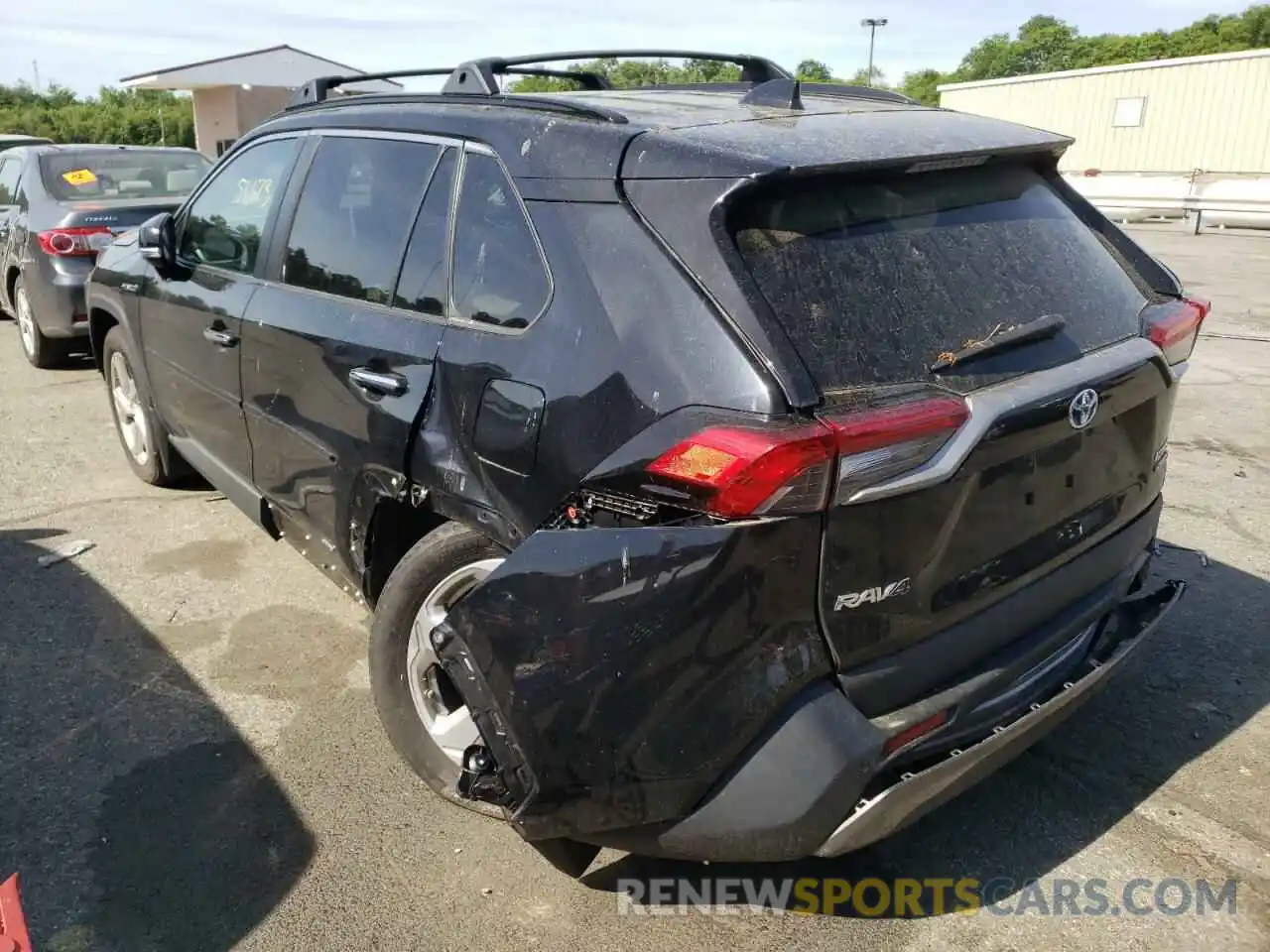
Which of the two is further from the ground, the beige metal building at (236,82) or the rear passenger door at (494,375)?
the beige metal building at (236,82)

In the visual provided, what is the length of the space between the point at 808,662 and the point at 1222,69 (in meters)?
29.0

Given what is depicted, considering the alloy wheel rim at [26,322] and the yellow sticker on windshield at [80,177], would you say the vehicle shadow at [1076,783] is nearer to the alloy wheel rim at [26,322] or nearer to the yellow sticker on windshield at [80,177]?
the alloy wheel rim at [26,322]

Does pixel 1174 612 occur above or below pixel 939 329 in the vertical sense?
below

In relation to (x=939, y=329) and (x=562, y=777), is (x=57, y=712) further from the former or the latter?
(x=939, y=329)

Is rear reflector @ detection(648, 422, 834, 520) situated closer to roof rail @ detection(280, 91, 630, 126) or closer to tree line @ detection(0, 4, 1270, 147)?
roof rail @ detection(280, 91, 630, 126)

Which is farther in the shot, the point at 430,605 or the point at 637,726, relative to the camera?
the point at 430,605

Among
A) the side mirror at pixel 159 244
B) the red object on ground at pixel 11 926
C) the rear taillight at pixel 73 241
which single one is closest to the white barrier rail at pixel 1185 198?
the rear taillight at pixel 73 241

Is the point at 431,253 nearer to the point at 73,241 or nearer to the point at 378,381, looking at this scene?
the point at 378,381

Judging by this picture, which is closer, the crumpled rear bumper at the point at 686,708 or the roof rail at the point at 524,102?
the crumpled rear bumper at the point at 686,708

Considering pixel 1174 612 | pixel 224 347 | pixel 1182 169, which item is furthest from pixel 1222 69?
pixel 224 347

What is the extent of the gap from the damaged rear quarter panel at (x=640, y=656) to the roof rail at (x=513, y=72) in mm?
1612

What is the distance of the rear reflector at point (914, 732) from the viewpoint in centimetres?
219

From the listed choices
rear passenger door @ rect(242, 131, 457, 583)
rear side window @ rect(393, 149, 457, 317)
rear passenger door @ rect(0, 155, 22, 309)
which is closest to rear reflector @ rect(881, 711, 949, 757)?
Answer: rear passenger door @ rect(242, 131, 457, 583)

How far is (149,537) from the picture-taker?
194 inches
